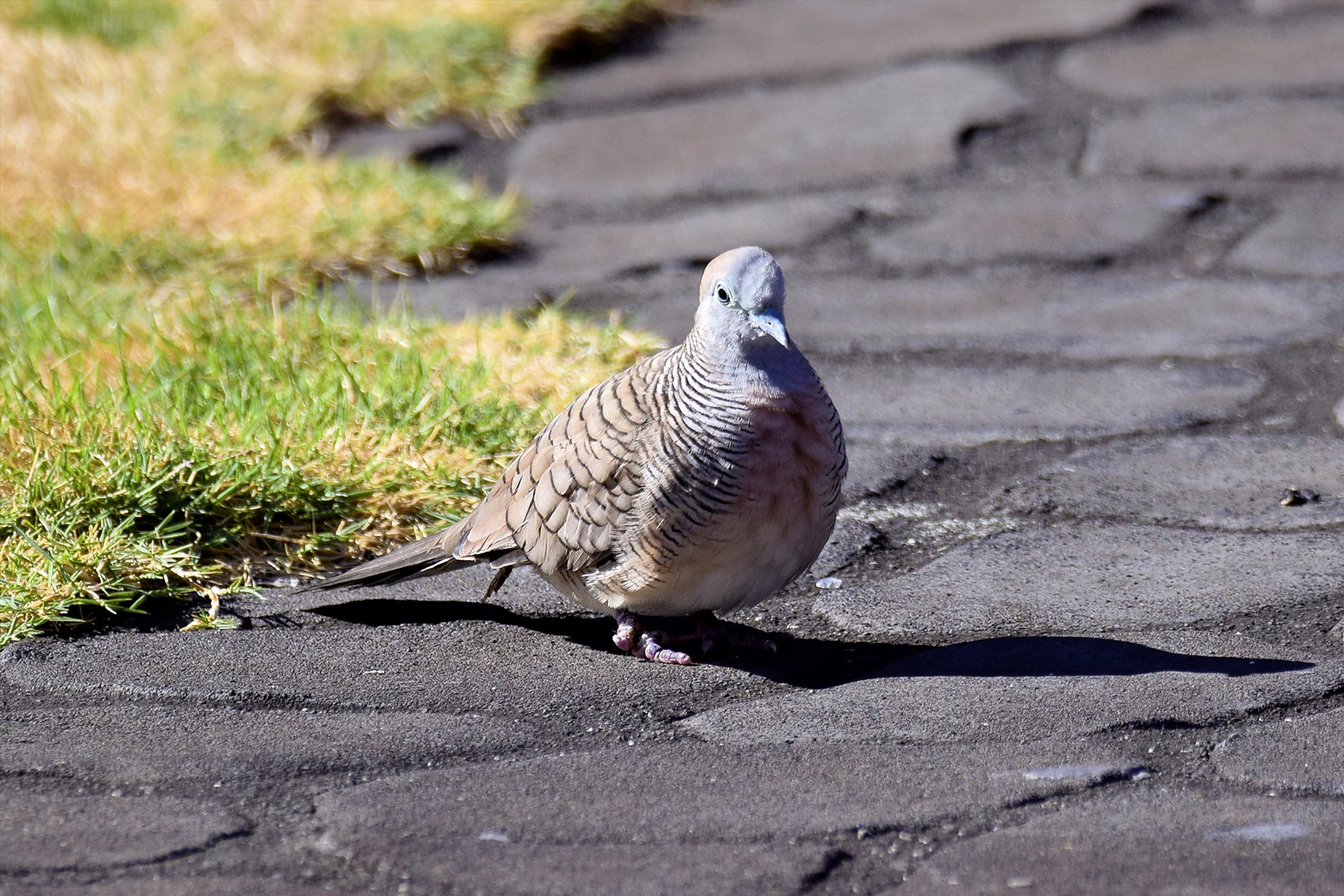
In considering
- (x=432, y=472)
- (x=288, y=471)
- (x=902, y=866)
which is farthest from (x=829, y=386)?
(x=902, y=866)

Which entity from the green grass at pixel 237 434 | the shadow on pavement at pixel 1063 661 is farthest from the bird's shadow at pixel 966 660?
the green grass at pixel 237 434

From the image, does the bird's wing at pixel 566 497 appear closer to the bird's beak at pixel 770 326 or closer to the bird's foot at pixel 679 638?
the bird's foot at pixel 679 638

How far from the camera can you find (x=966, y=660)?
2977 millimetres

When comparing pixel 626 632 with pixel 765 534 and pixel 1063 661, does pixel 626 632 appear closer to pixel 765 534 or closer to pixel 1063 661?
pixel 765 534

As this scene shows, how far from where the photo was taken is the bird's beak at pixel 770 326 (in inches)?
107

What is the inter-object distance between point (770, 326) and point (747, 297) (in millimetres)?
68

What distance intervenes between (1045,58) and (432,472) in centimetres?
376

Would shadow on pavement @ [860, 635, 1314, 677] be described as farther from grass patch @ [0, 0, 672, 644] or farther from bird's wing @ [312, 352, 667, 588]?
grass patch @ [0, 0, 672, 644]

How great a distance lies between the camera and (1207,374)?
427 centimetres

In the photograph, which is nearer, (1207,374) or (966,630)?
(966,630)

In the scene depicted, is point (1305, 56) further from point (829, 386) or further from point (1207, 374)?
point (829, 386)

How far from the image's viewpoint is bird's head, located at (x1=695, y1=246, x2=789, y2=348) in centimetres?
277

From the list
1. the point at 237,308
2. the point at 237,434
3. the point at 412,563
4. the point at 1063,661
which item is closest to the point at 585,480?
the point at 412,563

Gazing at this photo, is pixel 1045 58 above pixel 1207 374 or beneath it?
above
